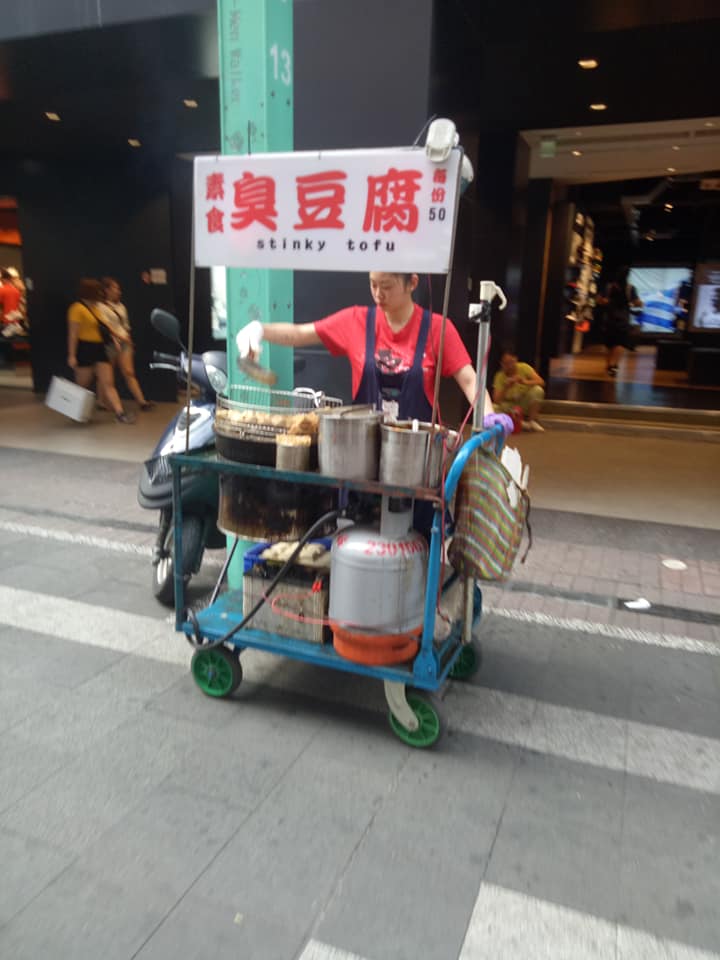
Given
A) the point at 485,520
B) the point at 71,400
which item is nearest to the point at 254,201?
the point at 485,520

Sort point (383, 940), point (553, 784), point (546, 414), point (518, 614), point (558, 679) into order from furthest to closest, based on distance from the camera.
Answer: point (546, 414), point (518, 614), point (558, 679), point (553, 784), point (383, 940)

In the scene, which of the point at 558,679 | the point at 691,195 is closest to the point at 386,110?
the point at 558,679

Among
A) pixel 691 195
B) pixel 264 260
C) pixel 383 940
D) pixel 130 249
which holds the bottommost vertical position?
pixel 383 940

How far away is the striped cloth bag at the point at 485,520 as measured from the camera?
2.64 meters

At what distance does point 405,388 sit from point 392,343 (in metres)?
0.22

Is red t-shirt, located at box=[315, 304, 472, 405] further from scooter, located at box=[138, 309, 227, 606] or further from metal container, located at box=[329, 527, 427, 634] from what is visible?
scooter, located at box=[138, 309, 227, 606]

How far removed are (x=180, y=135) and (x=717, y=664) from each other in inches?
373

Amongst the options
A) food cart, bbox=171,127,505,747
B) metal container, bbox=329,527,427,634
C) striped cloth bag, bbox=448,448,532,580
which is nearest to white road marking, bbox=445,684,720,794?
food cart, bbox=171,127,505,747

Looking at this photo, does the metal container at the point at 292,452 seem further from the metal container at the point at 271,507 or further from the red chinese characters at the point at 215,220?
the red chinese characters at the point at 215,220

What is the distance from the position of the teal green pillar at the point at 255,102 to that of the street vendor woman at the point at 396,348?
62 centimetres

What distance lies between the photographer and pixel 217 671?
10.2 feet

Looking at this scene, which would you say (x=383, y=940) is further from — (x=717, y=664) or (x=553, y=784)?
(x=717, y=664)

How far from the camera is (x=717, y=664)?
357 cm

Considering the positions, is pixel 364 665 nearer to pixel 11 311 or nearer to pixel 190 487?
pixel 190 487
